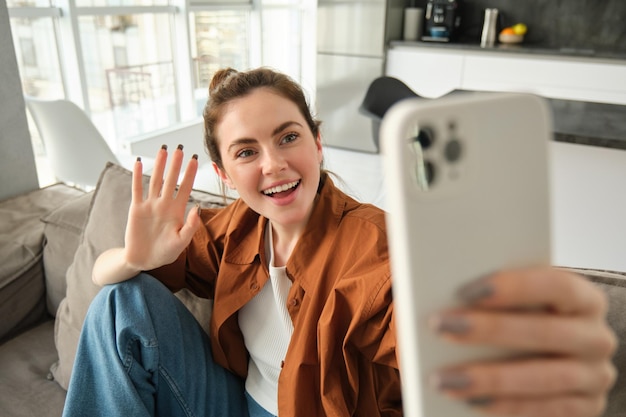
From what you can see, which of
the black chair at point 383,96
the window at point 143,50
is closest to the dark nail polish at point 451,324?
the window at point 143,50

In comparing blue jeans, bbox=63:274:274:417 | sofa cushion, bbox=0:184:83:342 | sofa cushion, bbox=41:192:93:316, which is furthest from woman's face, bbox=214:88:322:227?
sofa cushion, bbox=0:184:83:342

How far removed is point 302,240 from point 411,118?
2.04 ft

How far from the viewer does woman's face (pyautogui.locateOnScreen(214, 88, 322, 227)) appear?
917 millimetres

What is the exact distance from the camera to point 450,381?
36 centimetres

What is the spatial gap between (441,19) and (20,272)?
3442 mm

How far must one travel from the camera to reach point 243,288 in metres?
1.02

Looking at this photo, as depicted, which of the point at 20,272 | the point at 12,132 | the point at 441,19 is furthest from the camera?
the point at 441,19

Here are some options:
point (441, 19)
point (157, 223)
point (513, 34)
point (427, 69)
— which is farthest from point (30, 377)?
point (513, 34)

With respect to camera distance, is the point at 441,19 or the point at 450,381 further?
the point at 441,19

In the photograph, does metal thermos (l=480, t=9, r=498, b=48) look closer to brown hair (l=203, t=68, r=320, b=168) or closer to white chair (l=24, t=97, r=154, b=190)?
white chair (l=24, t=97, r=154, b=190)

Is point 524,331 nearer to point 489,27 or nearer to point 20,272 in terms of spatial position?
point 20,272

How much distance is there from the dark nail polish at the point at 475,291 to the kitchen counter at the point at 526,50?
3.42m

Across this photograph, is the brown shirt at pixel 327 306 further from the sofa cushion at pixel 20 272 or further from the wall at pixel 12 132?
the wall at pixel 12 132

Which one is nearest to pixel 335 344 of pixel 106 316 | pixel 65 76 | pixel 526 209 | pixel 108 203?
pixel 106 316
